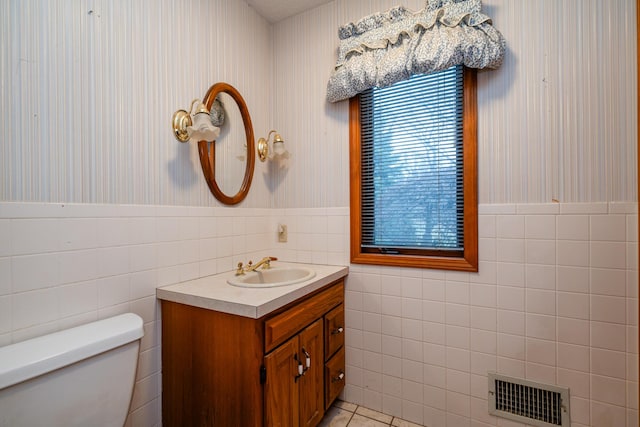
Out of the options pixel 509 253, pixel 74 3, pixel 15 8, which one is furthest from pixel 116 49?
pixel 509 253

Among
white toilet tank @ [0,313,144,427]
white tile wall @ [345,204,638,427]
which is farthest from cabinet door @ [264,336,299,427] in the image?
white tile wall @ [345,204,638,427]

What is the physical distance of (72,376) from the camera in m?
0.84

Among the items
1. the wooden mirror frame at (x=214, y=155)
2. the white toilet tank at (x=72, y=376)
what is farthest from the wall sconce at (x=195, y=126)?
the white toilet tank at (x=72, y=376)

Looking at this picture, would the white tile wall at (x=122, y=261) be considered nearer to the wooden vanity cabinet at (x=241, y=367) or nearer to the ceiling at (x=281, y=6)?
the wooden vanity cabinet at (x=241, y=367)

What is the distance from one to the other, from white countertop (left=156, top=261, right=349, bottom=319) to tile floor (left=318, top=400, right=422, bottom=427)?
0.81 metres

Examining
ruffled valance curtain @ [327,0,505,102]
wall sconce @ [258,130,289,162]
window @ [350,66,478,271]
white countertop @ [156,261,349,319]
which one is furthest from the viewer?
wall sconce @ [258,130,289,162]

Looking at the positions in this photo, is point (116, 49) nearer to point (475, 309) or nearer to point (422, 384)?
point (475, 309)

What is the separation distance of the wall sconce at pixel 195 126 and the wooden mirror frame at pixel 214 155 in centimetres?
13

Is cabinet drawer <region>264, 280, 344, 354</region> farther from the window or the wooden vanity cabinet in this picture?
the window

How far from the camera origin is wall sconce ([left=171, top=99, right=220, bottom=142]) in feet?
4.26

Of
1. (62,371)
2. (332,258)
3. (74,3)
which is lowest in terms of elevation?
(62,371)

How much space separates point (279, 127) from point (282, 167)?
29cm

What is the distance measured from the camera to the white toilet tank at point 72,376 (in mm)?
740

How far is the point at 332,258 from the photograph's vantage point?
5.98 ft
